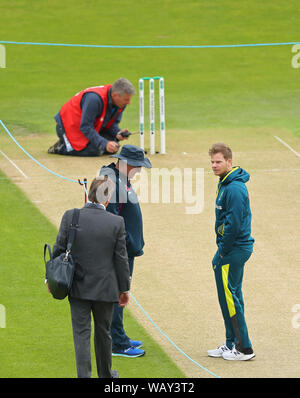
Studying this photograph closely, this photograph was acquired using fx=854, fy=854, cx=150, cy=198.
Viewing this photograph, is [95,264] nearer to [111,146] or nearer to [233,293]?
[233,293]

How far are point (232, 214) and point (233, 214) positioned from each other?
0.01 meters

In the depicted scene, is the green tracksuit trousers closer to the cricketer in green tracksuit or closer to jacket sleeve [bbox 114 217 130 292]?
the cricketer in green tracksuit

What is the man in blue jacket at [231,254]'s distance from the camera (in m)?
8.70

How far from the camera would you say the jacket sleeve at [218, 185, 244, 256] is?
860 cm

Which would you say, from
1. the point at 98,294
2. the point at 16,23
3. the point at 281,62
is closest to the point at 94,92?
the point at 98,294

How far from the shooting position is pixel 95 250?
25.3ft

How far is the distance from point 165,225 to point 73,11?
18.5 metres

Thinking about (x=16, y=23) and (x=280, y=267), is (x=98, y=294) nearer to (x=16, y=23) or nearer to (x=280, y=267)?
(x=280, y=267)

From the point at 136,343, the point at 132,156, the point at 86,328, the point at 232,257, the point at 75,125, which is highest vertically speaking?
the point at 75,125

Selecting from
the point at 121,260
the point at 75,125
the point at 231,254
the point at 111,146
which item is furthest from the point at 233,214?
the point at 75,125

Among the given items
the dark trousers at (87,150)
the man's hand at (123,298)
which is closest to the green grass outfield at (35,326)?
the man's hand at (123,298)

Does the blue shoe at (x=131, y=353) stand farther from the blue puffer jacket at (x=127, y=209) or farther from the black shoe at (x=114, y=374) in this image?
the blue puffer jacket at (x=127, y=209)

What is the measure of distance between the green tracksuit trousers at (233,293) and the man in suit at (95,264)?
4.28 feet

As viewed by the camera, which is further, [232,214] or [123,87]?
[123,87]
